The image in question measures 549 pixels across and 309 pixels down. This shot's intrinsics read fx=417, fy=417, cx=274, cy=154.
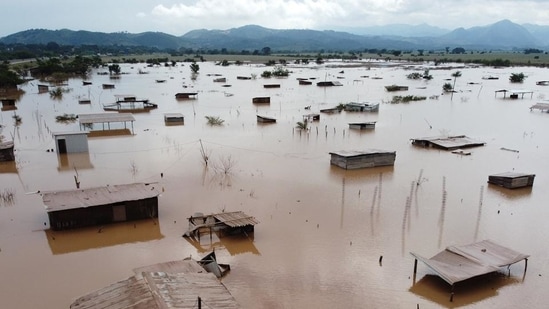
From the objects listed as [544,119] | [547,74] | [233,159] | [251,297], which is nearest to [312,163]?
[233,159]

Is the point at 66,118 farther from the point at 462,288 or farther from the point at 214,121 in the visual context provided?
the point at 462,288

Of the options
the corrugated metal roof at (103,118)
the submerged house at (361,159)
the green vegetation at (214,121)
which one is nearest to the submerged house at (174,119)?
the green vegetation at (214,121)

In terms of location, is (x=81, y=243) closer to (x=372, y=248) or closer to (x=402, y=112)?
(x=372, y=248)

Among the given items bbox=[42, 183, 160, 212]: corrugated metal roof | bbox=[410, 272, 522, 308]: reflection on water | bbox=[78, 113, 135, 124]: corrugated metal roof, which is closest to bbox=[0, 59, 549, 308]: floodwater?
bbox=[410, 272, 522, 308]: reflection on water

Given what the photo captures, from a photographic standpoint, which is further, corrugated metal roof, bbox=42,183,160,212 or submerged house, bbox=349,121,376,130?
submerged house, bbox=349,121,376,130

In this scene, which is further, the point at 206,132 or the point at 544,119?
the point at 544,119

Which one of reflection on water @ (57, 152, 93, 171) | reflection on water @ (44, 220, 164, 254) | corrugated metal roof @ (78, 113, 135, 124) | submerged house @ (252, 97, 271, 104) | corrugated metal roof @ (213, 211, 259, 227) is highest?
corrugated metal roof @ (78, 113, 135, 124)

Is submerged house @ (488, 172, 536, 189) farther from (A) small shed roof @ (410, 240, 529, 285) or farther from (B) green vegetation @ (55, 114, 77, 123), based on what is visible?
(B) green vegetation @ (55, 114, 77, 123)

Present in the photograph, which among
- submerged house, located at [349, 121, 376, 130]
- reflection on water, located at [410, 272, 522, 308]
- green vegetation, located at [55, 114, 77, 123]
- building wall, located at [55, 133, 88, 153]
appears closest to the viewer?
reflection on water, located at [410, 272, 522, 308]
